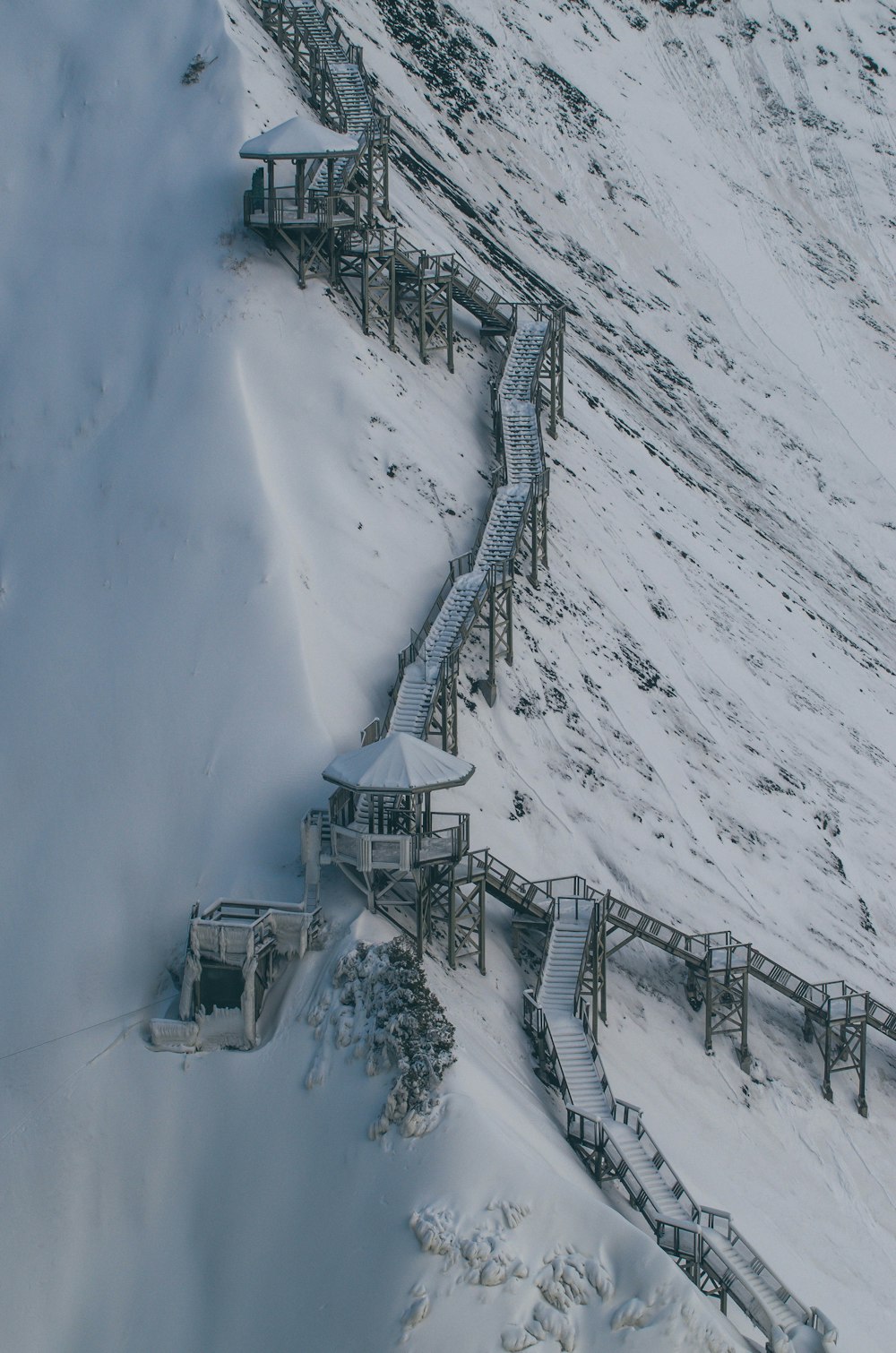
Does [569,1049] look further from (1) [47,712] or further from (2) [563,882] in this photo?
(1) [47,712]

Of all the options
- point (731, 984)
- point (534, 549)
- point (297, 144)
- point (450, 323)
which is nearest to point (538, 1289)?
point (731, 984)

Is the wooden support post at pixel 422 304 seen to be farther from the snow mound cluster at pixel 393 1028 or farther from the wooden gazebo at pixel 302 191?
the snow mound cluster at pixel 393 1028

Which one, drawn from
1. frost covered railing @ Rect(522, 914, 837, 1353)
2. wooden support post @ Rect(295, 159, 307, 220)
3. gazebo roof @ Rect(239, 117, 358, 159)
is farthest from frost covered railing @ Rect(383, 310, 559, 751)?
gazebo roof @ Rect(239, 117, 358, 159)

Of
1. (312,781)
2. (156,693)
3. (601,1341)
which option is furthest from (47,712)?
(601,1341)

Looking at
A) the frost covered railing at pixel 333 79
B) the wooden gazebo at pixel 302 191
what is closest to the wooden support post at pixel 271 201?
the wooden gazebo at pixel 302 191

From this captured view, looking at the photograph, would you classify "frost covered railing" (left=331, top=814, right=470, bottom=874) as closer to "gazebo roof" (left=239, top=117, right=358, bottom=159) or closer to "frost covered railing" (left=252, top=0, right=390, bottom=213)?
"gazebo roof" (left=239, top=117, right=358, bottom=159)

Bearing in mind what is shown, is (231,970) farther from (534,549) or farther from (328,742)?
(534,549)
